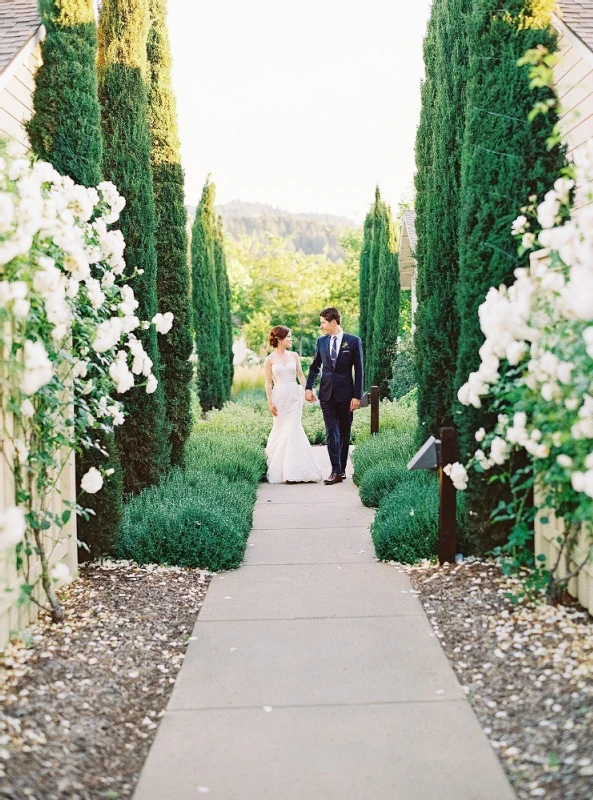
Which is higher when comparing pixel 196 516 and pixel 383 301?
pixel 383 301

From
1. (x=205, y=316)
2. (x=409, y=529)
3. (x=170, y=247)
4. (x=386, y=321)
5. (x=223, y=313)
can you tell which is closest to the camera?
(x=409, y=529)

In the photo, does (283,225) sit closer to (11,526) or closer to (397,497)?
(397,497)

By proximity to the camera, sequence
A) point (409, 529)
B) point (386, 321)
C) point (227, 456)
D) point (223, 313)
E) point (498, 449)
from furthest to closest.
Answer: point (223, 313)
point (386, 321)
point (227, 456)
point (409, 529)
point (498, 449)

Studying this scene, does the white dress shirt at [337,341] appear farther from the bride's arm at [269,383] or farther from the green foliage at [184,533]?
the green foliage at [184,533]

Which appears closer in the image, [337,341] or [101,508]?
[101,508]

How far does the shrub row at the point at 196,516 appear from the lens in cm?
575

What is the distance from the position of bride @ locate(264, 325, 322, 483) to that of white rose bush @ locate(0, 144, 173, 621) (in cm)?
527

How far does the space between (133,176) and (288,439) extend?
156 inches

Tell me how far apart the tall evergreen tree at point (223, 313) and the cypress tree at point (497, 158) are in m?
12.7

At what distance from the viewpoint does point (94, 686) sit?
3648mm

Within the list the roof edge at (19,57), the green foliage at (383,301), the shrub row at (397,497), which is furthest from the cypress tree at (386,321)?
the roof edge at (19,57)

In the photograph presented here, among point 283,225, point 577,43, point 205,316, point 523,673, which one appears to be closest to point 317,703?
point 523,673

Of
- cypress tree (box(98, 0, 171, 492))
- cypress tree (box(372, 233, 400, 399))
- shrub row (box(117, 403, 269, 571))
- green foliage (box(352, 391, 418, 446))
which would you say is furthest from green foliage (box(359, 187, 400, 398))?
cypress tree (box(98, 0, 171, 492))

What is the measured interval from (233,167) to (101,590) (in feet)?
235
